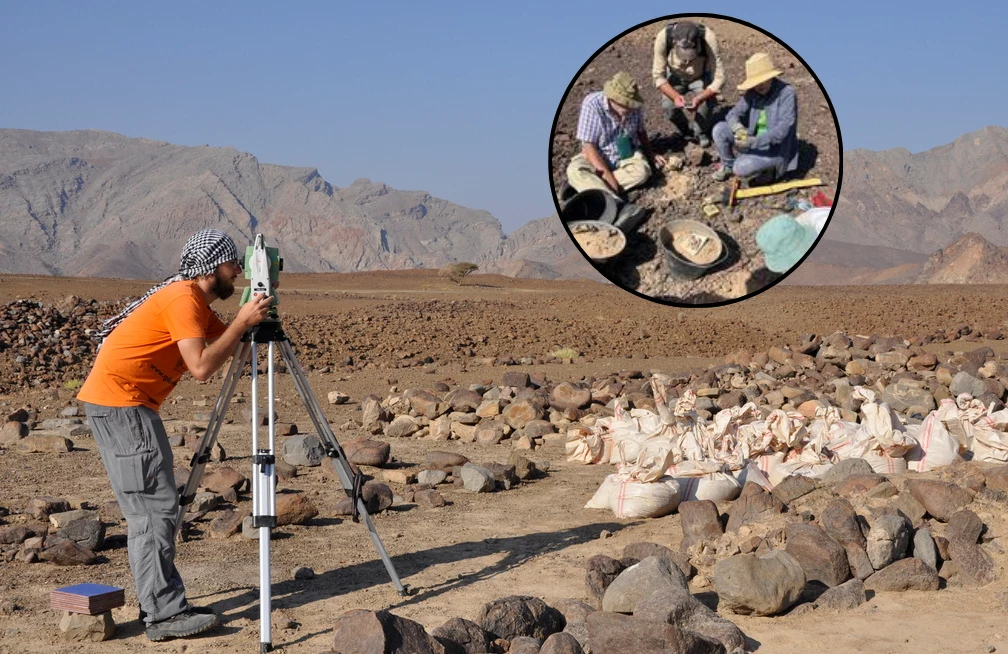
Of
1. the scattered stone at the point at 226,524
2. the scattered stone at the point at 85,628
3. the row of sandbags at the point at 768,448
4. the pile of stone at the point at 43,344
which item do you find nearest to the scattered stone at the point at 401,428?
the row of sandbags at the point at 768,448

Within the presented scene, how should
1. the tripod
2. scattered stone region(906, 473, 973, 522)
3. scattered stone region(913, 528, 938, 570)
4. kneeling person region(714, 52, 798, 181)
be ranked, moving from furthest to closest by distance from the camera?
scattered stone region(906, 473, 973, 522) → scattered stone region(913, 528, 938, 570) → the tripod → kneeling person region(714, 52, 798, 181)

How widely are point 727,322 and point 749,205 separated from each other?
67.3 feet

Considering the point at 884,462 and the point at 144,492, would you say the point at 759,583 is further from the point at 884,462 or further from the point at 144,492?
the point at 144,492

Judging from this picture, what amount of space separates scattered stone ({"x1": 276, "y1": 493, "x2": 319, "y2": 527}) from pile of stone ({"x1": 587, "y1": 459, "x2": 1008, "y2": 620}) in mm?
2211

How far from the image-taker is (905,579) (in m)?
5.12

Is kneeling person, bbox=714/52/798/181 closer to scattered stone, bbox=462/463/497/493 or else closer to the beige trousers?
the beige trousers

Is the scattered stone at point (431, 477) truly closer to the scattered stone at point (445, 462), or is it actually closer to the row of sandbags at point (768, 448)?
the scattered stone at point (445, 462)

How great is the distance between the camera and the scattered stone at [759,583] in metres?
4.81

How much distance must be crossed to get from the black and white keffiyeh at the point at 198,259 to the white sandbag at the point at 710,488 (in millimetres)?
3271

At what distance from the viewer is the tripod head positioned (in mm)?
4582

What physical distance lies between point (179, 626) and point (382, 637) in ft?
3.85

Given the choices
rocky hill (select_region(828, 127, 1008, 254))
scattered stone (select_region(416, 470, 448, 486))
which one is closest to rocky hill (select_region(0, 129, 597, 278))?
rocky hill (select_region(828, 127, 1008, 254))

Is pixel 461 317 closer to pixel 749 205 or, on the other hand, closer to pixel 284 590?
pixel 284 590

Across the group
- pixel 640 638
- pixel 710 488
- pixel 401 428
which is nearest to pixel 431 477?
pixel 710 488
